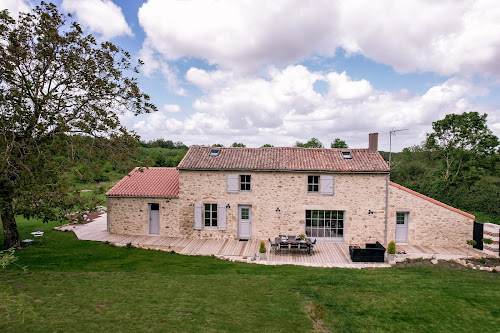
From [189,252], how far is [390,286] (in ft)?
30.0

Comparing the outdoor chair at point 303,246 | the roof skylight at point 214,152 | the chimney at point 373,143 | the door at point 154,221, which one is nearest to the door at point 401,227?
the chimney at point 373,143

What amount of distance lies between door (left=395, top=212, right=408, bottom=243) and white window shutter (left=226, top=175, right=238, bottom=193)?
9.37 meters

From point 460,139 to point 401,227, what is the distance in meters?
17.1

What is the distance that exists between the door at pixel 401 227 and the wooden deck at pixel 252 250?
474mm

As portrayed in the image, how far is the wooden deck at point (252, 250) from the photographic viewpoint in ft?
43.1

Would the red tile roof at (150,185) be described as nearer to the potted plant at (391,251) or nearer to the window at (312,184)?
the window at (312,184)

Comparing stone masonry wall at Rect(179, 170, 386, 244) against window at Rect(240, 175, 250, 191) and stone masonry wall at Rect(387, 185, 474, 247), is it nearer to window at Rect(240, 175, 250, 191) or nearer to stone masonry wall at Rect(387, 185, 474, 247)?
window at Rect(240, 175, 250, 191)

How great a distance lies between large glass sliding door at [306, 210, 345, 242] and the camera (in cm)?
1595

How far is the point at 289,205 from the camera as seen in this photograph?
15.8 m

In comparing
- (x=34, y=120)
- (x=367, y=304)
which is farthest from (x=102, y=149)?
(x=367, y=304)

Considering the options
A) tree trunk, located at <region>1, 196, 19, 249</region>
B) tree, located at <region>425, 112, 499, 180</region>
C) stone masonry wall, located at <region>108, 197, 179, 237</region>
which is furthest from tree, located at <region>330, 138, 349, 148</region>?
tree trunk, located at <region>1, 196, 19, 249</region>

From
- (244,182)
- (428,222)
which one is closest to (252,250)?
(244,182)

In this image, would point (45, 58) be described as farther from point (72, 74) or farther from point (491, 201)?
Answer: point (491, 201)

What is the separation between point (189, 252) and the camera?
14.1 meters
